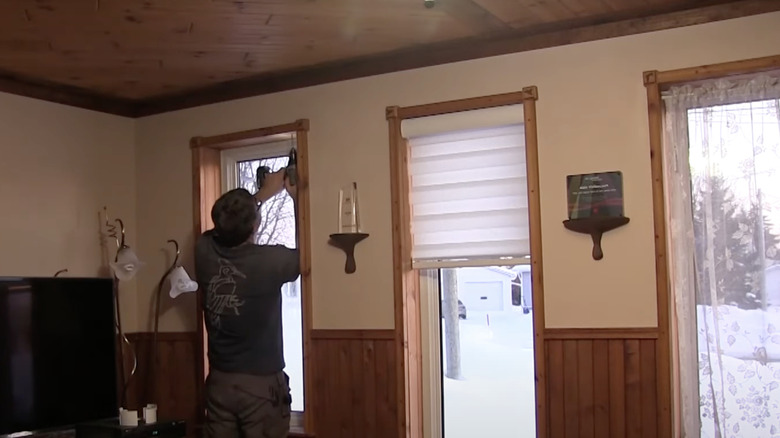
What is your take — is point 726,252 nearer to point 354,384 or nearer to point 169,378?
point 354,384

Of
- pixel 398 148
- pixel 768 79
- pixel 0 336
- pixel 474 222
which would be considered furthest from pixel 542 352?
pixel 0 336

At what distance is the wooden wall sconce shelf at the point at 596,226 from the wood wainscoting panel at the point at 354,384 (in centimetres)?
109

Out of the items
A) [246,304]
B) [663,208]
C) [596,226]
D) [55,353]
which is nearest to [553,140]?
[596,226]

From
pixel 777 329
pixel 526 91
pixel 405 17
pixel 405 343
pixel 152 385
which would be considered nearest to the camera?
pixel 777 329

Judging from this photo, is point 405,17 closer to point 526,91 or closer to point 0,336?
point 526,91

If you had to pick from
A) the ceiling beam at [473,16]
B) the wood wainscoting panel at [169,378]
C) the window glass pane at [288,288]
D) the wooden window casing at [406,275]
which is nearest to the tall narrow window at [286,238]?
the window glass pane at [288,288]

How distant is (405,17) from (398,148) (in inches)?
30.4

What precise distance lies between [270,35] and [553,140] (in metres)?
1.36

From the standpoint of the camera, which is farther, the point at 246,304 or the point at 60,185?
the point at 60,185

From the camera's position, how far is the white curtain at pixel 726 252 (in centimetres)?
331

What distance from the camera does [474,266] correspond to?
400cm

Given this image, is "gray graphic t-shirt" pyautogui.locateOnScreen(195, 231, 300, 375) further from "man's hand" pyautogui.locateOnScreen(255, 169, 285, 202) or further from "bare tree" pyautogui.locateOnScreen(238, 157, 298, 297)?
"bare tree" pyautogui.locateOnScreen(238, 157, 298, 297)

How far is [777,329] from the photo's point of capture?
3277 mm

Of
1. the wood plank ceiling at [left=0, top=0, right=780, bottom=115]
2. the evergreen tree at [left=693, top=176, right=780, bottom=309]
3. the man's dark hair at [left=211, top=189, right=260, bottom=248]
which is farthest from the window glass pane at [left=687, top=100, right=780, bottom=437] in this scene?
the man's dark hair at [left=211, top=189, right=260, bottom=248]
